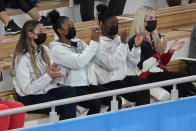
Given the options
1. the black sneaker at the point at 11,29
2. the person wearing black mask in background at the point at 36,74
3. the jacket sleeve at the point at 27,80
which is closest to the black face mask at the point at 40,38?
the person wearing black mask in background at the point at 36,74

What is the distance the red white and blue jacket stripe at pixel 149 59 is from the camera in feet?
19.2

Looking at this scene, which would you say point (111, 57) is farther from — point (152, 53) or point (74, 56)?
point (152, 53)

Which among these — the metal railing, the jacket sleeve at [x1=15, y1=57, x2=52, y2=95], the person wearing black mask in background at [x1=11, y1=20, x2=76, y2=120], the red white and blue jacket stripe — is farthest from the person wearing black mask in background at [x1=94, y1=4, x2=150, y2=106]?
the metal railing

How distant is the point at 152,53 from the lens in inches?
232

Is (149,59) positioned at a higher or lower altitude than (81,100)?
lower

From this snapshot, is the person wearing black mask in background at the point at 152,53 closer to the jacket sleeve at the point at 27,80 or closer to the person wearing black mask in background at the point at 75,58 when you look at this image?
the person wearing black mask in background at the point at 75,58

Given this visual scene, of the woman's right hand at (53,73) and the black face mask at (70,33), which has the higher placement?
the black face mask at (70,33)

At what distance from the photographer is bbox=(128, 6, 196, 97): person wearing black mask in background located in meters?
5.83

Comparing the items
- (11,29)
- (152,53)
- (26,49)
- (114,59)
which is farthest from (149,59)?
(11,29)

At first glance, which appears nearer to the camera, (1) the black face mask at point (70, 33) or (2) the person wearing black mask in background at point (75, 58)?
(2) the person wearing black mask in background at point (75, 58)

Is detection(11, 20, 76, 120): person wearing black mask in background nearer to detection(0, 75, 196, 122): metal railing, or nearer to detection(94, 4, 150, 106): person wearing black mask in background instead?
detection(94, 4, 150, 106): person wearing black mask in background

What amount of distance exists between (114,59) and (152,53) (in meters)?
0.55

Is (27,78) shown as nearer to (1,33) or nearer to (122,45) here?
(122,45)

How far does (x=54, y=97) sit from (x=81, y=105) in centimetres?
29
